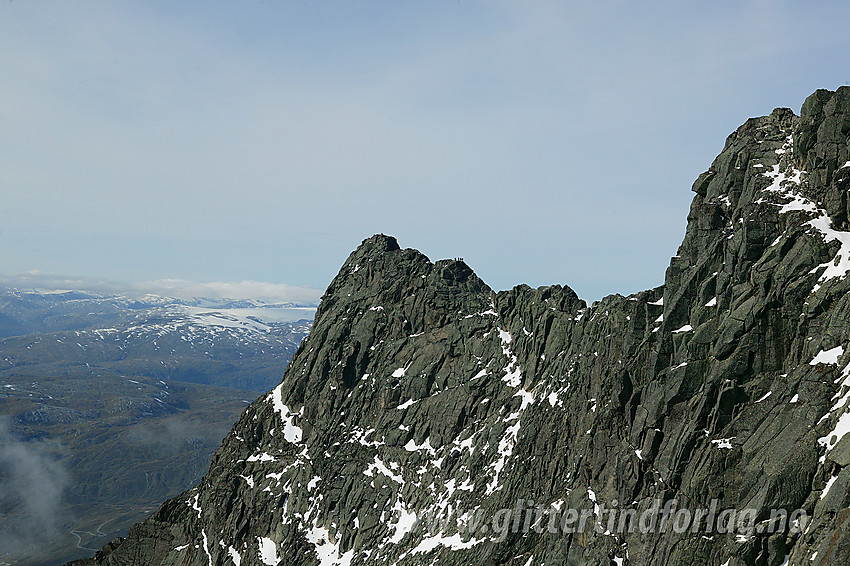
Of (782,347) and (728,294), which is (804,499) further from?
(728,294)

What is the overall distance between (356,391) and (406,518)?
108ft

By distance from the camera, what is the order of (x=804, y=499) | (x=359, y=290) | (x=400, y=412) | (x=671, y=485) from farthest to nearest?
(x=359, y=290) < (x=400, y=412) < (x=671, y=485) < (x=804, y=499)

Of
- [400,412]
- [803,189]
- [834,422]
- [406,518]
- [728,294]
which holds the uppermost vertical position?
[803,189]

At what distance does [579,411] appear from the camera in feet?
278

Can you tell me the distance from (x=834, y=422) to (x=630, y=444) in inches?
1002

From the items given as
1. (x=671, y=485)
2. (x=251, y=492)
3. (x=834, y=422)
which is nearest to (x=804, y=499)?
(x=834, y=422)

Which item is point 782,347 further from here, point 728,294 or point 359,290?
point 359,290

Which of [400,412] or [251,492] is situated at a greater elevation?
[400,412]

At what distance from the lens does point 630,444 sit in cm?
7150

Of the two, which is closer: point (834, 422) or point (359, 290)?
point (834, 422)

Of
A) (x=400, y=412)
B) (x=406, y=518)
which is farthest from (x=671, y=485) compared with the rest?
(x=400, y=412)

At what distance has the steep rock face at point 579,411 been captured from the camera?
55594 millimetres

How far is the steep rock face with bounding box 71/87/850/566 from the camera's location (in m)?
55.6

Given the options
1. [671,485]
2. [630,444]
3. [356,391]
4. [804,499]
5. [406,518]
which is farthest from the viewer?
[356,391]
